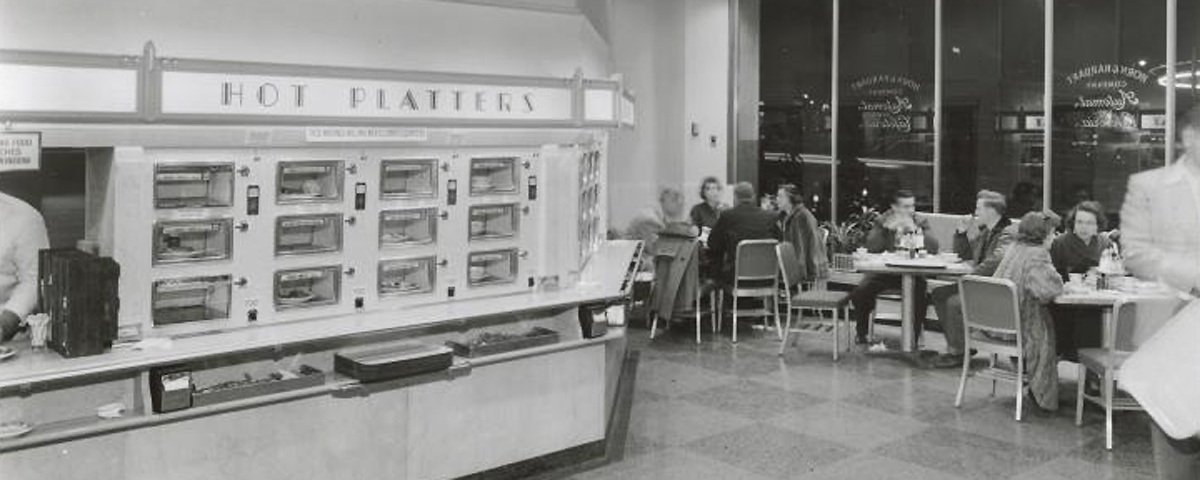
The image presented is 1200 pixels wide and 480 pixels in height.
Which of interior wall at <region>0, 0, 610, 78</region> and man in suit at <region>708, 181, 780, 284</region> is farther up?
interior wall at <region>0, 0, 610, 78</region>

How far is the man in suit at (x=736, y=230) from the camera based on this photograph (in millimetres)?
8344

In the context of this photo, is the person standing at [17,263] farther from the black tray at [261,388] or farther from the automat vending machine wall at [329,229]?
the black tray at [261,388]

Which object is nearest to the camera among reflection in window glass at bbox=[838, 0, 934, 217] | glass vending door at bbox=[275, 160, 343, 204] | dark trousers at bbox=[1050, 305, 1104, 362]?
glass vending door at bbox=[275, 160, 343, 204]

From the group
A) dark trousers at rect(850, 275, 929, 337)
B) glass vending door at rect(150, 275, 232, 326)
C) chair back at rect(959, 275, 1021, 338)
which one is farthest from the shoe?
glass vending door at rect(150, 275, 232, 326)

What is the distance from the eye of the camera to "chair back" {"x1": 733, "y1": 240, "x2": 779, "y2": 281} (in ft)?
26.4

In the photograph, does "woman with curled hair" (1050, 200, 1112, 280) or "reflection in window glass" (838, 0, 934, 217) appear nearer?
"woman with curled hair" (1050, 200, 1112, 280)

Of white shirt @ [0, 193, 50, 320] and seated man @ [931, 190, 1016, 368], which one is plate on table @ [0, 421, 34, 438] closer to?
white shirt @ [0, 193, 50, 320]

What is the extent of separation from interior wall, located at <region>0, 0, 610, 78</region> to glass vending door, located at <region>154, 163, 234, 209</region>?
0.60 meters

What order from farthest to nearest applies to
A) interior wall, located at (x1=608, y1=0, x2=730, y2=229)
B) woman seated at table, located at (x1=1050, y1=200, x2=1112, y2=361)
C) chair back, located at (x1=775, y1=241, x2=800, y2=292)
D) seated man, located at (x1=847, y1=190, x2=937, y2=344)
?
interior wall, located at (x1=608, y1=0, x2=730, y2=229)
seated man, located at (x1=847, y1=190, x2=937, y2=344)
chair back, located at (x1=775, y1=241, x2=800, y2=292)
woman seated at table, located at (x1=1050, y1=200, x2=1112, y2=361)

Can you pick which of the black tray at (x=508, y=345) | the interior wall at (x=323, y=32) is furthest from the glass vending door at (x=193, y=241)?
the black tray at (x=508, y=345)

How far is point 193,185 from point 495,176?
56.5 inches

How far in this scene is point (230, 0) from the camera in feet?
14.3

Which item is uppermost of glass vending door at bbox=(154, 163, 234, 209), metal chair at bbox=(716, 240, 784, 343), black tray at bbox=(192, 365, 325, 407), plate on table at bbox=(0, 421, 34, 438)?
glass vending door at bbox=(154, 163, 234, 209)

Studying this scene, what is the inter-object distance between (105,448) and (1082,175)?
8.46 metres
